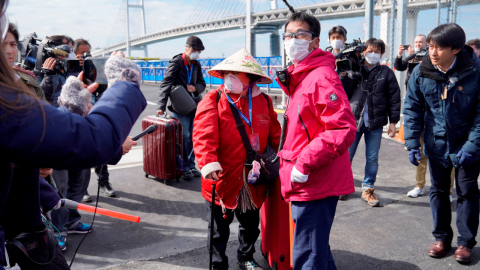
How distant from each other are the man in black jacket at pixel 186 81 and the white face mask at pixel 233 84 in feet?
9.49

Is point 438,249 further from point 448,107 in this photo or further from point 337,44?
point 337,44

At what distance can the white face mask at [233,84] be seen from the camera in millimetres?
2844

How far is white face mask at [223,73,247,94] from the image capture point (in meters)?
2.84

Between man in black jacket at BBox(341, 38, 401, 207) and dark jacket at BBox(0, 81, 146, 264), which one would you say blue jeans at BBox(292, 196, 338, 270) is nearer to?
dark jacket at BBox(0, 81, 146, 264)

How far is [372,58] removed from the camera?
15.5 feet

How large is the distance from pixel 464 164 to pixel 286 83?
180cm

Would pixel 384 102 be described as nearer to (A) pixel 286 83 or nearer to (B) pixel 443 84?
(B) pixel 443 84

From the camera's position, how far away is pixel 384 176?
18.8ft

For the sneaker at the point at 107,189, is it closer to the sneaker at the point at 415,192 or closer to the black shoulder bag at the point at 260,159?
the black shoulder bag at the point at 260,159

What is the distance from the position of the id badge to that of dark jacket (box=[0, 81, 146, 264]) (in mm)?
1588

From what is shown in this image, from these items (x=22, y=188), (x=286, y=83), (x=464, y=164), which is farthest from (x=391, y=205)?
A: (x=22, y=188)

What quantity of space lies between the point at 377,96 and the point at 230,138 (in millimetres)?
2665

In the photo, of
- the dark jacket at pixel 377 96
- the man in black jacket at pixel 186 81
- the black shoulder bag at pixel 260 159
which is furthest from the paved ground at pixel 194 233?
the dark jacket at pixel 377 96

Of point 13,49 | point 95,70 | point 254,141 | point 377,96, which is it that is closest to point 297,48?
point 254,141
